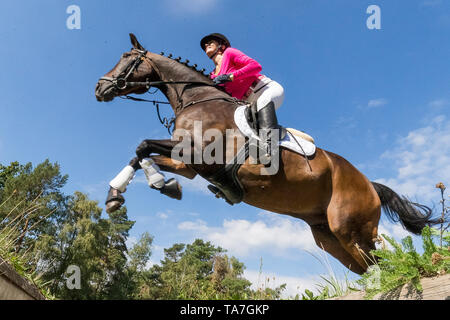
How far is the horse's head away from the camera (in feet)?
15.2

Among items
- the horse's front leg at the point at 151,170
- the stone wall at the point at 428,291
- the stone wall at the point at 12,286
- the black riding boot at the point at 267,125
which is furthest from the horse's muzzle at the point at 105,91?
the stone wall at the point at 428,291

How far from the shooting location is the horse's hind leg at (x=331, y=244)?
463 centimetres

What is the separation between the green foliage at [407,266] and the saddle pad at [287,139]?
162 cm

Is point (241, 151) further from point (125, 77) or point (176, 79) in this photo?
point (125, 77)

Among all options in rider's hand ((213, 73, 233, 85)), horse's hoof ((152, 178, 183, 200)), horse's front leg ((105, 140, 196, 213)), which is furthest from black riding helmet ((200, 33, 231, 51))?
horse's hoof ((152, 178, 183, 200))

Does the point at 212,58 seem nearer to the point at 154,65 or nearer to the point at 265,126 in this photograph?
the point at 154,65

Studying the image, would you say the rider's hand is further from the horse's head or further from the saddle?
the horse's head

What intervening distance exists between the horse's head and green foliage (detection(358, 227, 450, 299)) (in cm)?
372

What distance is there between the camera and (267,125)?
13.6ft

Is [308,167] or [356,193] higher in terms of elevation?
[308,167]

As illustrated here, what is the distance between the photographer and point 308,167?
13.6 feet
